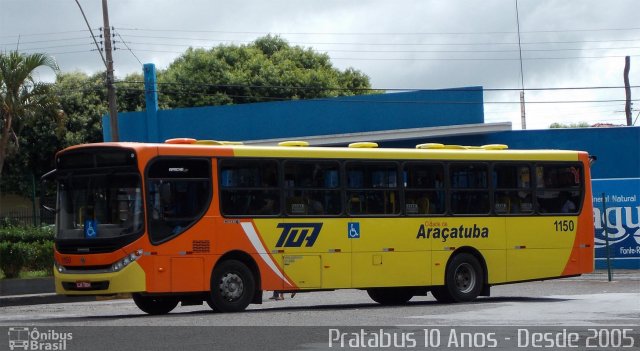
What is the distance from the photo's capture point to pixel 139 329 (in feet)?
49.3

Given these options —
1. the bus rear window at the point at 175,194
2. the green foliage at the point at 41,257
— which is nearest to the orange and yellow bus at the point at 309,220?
the bus rear window at the point at 175,194

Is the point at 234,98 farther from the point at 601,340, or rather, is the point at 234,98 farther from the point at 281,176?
the point at 601,340

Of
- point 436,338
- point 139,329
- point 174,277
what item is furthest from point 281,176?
point 436,338

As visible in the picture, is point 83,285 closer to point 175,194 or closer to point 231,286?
point 175,194

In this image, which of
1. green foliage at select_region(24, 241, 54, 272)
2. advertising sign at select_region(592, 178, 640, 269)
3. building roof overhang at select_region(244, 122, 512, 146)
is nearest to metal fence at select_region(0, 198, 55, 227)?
green foliage at select_region(24, 241, 54, 272)

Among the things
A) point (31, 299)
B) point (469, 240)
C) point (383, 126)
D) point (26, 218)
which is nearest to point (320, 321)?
point (469, 240)

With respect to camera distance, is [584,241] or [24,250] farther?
[24,250]

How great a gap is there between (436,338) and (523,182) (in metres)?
9.05

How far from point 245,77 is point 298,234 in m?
41.2

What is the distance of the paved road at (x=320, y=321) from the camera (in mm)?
13539

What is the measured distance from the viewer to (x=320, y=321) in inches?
634

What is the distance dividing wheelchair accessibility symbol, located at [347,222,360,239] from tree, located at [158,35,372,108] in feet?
120

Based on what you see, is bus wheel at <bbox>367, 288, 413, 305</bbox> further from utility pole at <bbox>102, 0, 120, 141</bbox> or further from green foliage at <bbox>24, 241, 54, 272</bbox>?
utility pole at <bbox>102, 0, 120, 141</bbox>

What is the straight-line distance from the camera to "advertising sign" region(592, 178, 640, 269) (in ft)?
96.0
